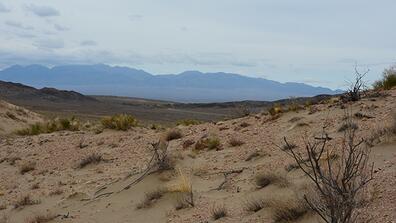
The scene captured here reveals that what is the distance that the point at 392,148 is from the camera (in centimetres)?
1076

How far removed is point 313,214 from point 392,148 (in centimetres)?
344

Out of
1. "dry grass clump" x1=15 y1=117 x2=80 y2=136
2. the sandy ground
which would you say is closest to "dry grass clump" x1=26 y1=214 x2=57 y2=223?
the sandy ground

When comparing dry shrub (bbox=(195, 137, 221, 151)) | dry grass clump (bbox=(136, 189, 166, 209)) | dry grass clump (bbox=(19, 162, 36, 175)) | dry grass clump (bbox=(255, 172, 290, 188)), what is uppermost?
dry shrub (bbox=(195, 137, 221, 151))

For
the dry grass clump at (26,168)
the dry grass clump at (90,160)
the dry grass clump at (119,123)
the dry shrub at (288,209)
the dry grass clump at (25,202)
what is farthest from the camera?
the dry grass clump at (119,123)

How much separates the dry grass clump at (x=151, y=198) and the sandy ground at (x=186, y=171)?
0.14 metres

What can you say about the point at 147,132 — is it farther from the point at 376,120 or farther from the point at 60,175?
the point at 376,120

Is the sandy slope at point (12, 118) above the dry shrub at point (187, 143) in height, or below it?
below

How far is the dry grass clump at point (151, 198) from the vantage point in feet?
38.1

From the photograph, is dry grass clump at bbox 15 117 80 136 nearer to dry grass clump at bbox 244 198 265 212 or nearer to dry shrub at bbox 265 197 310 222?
dry grass clump at bbox 244 198 265 212

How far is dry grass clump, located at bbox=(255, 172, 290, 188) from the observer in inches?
410

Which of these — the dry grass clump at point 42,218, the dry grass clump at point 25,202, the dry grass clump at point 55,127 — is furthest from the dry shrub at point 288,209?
the dry grass clump at point 55,127

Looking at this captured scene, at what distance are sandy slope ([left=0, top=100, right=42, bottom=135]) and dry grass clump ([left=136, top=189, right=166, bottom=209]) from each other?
2065 centimetres

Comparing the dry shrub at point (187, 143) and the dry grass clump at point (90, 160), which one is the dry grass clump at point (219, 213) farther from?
the dry grass clump at point (90, 160)

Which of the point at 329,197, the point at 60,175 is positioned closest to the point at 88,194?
the point at 60,175
